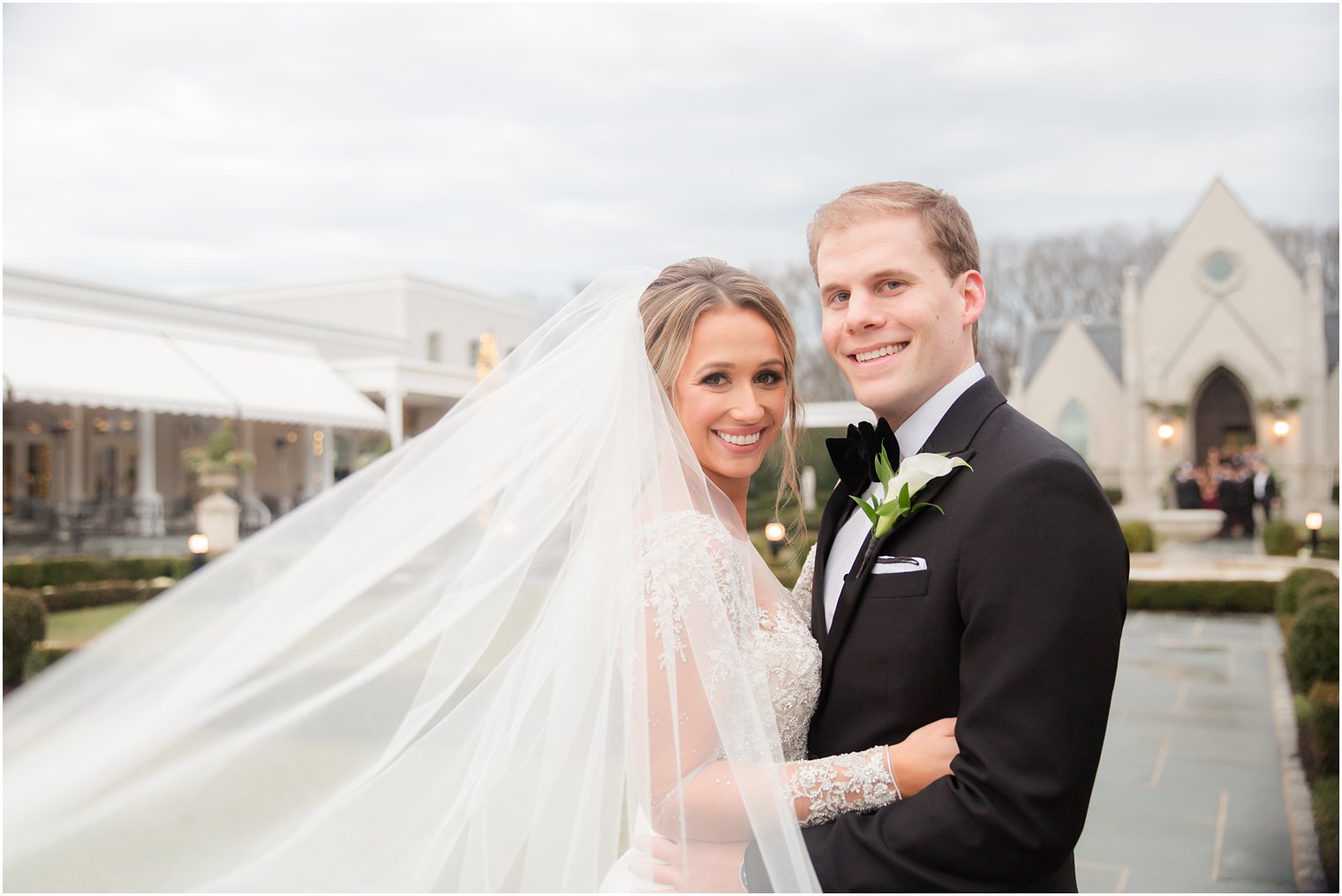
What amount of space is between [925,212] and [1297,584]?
11.7 m

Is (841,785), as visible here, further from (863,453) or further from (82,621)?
(82,621)

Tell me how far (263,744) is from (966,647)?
1.61 metres

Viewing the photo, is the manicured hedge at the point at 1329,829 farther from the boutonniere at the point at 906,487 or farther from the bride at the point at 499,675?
the boutonniere at the point at 906,487

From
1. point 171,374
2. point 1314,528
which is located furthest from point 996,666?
point 171,374

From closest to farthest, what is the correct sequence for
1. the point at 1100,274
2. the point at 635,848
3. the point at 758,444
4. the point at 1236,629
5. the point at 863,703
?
the point at 863,703 → the point at 635,848 → the point at 758,444 → the point at 1236,629 → the point at 1100,274

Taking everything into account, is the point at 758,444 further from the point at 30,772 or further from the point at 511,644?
the point at 30,772

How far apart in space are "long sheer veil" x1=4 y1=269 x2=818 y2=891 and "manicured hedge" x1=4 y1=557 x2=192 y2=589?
52.7 ft

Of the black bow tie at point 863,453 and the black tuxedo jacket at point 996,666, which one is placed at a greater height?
the black bow tie at point 863,453

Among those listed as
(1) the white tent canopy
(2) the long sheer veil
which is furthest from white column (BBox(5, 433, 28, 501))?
(2) the long sheer veil

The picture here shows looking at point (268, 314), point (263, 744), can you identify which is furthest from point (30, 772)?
point (268, 314)

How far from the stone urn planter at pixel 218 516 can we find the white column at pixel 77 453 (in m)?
10.6

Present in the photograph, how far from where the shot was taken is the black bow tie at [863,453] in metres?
2.43

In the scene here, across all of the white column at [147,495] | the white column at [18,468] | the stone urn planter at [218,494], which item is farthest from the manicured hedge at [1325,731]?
the white column at [18,468]

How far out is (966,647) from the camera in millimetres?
1967
